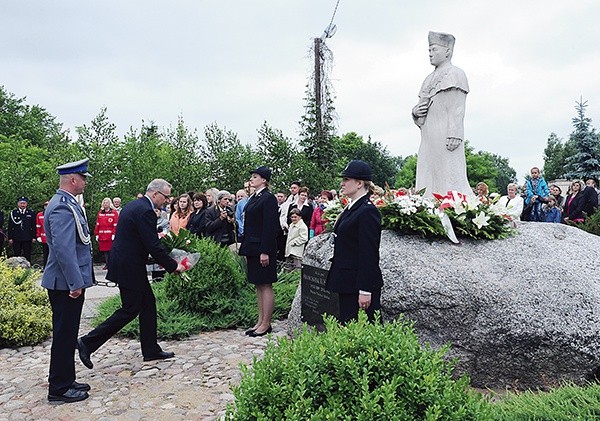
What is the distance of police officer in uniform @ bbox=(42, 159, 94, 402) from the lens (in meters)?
4.75

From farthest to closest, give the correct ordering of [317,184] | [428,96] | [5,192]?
[317,184]
[5,192]
[428,96]

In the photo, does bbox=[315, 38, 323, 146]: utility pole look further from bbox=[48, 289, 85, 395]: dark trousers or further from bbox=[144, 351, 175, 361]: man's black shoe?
bbox=[48, 289, 85, 395]: dark trousers

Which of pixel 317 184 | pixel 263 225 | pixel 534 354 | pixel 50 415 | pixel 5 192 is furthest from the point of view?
pixel 317 184

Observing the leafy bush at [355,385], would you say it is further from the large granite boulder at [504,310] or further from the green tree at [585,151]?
the green tree at [585,151]

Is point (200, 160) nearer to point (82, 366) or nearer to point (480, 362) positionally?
point (82, 366)

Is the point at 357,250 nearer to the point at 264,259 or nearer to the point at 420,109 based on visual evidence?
the point at 264,259

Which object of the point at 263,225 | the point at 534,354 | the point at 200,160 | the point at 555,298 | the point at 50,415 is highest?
the point at 200,160

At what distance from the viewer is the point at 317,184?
18.7 metres

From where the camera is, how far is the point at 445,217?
5.83m

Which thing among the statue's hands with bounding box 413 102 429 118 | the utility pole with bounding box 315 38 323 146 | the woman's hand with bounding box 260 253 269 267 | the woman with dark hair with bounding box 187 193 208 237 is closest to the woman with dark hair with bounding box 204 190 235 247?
the woman with dark hair with bounding box 187 193 208 237

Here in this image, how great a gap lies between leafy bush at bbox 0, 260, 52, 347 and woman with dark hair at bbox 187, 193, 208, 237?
3318 mm

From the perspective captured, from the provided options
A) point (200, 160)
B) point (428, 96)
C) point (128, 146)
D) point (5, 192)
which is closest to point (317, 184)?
point (200, 160)

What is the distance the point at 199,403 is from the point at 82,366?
5.99ft

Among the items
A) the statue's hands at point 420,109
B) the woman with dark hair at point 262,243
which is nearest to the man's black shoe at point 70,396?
the woman with dark hair at point 262,243
